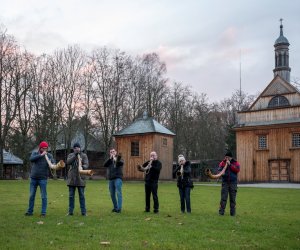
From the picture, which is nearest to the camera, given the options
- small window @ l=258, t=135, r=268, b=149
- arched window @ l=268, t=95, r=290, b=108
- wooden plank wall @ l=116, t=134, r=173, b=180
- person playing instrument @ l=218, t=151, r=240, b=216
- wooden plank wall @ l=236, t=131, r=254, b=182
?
person playing instrument @ l=218, t=151, r=240, b=216

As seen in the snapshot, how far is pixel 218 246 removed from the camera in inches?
315

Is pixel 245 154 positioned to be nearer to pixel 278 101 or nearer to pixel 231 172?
pixel 278 101

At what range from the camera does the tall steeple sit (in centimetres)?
4797

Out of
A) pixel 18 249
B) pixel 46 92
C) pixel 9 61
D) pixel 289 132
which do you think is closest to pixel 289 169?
pixel 289 132

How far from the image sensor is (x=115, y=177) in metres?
13.6

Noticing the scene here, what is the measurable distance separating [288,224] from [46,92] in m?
41.1

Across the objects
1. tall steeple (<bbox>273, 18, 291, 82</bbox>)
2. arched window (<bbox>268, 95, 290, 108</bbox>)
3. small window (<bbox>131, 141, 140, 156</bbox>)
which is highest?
tall steeple (<bbox>273, 18, 291, 82</bbox>)

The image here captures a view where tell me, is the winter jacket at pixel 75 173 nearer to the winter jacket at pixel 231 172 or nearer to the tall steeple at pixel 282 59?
the winter jacket at pixel 231 172

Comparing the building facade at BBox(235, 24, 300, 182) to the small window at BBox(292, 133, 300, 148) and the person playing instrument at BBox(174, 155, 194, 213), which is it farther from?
the person playing instrument at BBox(174, 155, 194, 213)

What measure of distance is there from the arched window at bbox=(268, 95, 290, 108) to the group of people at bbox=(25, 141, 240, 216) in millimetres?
32444

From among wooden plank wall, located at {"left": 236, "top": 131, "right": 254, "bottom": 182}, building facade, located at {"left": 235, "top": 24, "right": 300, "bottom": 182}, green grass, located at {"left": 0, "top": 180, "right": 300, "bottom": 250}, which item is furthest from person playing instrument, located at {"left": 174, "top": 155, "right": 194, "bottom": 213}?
wooden plank wall, located at {"left": 236, "top": 131, "right": 254, "bottom": 182}

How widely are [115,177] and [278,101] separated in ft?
113

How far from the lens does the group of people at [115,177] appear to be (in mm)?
12312

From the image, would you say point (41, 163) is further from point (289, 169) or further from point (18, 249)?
point (289, 169)
